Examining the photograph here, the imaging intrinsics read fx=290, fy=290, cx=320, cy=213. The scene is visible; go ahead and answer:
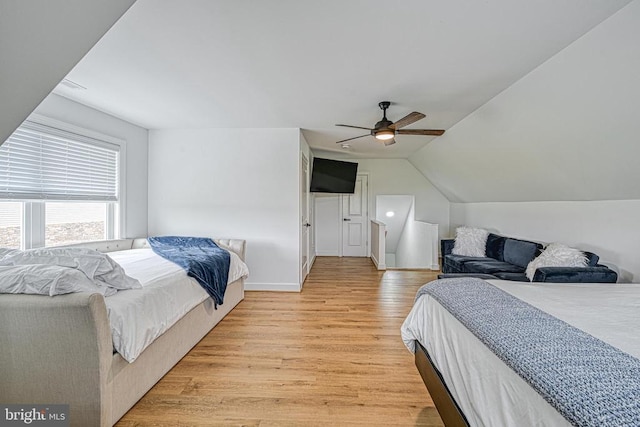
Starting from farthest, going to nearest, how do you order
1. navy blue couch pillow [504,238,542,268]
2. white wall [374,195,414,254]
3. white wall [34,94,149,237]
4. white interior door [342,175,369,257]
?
white wall [374,195,414,254] → white interior door [342,175,369,257] → navy blue couch pillow [504,238,542,268] → white wall [34,94,149,237]

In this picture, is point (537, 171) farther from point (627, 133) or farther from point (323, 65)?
Result: point (323, 65)

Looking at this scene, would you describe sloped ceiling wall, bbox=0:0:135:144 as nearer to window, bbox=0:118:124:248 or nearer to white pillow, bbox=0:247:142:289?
white pillow, bbox=0:247:142:289

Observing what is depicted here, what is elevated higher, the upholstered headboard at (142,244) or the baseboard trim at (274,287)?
the upholstered headboard at (142,244)

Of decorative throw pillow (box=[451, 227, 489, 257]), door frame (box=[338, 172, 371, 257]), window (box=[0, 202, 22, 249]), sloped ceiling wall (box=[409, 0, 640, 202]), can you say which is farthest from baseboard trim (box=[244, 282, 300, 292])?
sloped ceiling wall (box=[409, 0, 640, 202])

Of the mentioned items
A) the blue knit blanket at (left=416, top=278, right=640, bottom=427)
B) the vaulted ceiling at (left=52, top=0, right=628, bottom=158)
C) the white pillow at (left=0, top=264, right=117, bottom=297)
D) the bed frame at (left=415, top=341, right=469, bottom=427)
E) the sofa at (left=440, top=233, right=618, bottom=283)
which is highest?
the vaulted ceiling at (left=52, top=0, right=628, bottom=158)

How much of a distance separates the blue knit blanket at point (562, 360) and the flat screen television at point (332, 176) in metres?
4.73

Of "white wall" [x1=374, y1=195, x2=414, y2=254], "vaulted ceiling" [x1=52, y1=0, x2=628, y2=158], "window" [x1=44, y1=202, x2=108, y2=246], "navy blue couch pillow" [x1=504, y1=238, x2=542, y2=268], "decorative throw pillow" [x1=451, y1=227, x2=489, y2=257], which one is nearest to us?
"vaulted ceiling" [x1=52, y1=0, x2=628, y2=158]

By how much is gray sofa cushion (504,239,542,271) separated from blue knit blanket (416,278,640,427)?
2.78m

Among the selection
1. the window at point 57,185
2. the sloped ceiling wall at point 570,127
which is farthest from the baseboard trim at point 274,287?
the sloped ceiling wall at point 570,127

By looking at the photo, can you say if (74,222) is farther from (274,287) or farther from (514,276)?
(514,276)

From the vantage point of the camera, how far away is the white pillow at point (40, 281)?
1.53 meters

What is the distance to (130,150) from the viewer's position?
4.02 m

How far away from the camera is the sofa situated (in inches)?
104

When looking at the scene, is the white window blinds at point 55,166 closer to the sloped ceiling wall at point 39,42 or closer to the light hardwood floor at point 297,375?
the sloped ceiling wall at point 39,42
